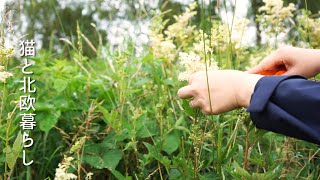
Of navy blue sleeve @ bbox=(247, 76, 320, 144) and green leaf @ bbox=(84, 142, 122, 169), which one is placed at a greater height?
navy blue sleeve @ bbox=(247, 76, 320, 144)

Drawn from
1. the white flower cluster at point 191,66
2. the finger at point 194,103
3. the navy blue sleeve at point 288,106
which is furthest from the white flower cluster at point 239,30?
the navy blue sleeve at point 288,106

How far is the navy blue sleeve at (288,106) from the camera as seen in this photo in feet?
3.41

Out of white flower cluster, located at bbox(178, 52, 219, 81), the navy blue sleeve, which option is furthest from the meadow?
the navy blue sleeve

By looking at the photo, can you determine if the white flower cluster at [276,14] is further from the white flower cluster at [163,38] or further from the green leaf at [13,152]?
the green leaf at [13,152]

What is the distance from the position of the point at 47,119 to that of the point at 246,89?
2.75ft

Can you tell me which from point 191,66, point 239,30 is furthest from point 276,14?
point 191,66

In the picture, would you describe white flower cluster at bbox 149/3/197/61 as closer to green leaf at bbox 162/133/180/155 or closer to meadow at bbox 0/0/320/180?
meadow at bbox 0/0/320/180

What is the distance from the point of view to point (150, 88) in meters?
2.10

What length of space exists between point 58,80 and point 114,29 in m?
0.80

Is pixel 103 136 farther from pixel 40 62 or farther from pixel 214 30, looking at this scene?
pixel 214 30

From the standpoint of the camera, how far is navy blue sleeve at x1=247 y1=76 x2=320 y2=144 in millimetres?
1038

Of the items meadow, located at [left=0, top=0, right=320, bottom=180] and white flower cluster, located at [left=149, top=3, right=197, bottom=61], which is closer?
meadow, located at [left=0, top=0, right=320, bottom=180]

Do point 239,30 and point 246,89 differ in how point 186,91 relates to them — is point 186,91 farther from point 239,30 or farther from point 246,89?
point 239,30

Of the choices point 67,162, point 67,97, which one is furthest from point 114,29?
point 67,162
